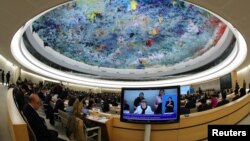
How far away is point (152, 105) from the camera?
518 cm

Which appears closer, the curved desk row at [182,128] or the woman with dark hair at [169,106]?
the woman with dark hair at [169,106]

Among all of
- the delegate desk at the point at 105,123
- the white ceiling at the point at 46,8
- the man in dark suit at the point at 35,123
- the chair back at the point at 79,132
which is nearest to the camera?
the man in dark suit at the point at 35,123

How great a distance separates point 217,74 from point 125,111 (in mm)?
18249

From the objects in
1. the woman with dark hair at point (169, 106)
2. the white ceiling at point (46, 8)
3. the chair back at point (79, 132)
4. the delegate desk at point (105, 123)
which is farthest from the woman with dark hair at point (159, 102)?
the white ceiling at point (46, 8)

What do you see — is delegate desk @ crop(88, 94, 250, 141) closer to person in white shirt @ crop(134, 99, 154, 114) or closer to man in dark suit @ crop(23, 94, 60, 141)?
person in white shirt @ crop(134, 99, 154, 114)

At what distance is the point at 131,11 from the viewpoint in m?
18.3

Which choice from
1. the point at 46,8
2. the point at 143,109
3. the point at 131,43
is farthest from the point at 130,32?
the point at 143,109

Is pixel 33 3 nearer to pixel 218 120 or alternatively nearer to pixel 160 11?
pixel 218 120

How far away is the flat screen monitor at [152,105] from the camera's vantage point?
5.09 metres

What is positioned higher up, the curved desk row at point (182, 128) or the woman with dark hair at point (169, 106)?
the woman with dark hair at point (169, 106)

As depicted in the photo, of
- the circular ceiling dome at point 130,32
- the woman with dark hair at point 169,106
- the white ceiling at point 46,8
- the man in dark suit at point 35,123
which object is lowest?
the man in dark suit at point 35,123

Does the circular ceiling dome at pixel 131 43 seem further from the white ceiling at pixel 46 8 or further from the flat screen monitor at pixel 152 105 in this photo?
the flat screen monitor at pixel 152 105

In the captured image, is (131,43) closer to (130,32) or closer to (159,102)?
(130,32)

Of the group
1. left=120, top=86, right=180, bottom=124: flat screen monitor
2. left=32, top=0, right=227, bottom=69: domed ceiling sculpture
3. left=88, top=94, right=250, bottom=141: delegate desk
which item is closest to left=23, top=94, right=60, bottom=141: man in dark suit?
left=120, top=86, right=180, bottom=124: flat screen monitor
